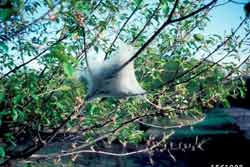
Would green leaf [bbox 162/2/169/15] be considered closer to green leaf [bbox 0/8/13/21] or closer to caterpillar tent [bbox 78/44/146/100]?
caterpillar tent [bbox 78/44/146/100]

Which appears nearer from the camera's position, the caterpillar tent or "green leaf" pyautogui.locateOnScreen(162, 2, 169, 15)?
the caterpillar tent

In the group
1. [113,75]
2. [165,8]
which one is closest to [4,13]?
[113,75]

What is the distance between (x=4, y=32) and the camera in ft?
11.0

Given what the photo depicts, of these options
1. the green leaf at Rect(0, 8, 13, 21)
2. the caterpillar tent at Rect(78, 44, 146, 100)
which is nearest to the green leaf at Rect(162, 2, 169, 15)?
the caterpillar tent at Rect(78, 44, 146, 100)

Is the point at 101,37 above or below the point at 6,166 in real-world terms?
above

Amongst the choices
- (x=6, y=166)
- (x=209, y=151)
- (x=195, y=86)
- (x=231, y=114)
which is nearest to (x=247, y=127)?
(x=209, y=151)

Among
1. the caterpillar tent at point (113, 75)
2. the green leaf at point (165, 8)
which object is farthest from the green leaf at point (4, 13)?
the green leaf at point (165, 8)

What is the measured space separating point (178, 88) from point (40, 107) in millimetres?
1698

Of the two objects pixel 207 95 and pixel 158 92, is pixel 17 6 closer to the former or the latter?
pixel 158 92

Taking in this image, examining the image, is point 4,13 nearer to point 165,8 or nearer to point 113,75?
point 113,75

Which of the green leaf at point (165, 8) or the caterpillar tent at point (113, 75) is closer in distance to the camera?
the caterpillar tent at point (113, 75)

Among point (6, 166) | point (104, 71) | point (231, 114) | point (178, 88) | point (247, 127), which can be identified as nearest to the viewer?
point (104, 71)

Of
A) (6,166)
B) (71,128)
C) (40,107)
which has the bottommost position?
(6,166)

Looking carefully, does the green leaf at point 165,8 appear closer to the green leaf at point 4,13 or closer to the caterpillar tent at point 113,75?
the caterpillar tent at point 113,75
